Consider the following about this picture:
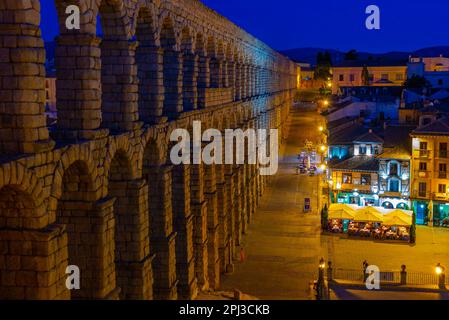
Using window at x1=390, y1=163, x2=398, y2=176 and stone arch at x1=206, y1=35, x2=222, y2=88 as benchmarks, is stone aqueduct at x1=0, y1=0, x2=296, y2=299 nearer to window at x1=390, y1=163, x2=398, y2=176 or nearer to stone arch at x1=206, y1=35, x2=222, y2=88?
stone arch at x1=206, y1=35, x2=222, y2=88

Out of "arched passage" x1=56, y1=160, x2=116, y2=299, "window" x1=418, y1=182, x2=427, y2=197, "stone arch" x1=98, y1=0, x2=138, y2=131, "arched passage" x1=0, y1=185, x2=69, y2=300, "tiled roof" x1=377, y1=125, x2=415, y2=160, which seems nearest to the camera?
"arched passage" x1=0, y1=185, x2=69, y2=300

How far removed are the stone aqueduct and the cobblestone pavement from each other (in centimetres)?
441

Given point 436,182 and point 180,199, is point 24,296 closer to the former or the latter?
point 180,199

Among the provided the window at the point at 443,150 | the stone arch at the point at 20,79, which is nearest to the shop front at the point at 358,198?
the window at the point at 443,150

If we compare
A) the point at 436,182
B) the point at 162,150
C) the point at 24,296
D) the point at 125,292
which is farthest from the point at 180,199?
the point at 436,182

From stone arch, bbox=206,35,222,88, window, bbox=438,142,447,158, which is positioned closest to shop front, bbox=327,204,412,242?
window, bbox=438,142,447,158

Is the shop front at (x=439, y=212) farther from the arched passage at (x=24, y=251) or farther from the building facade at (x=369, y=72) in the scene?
the building facade at (x=369, y=72)

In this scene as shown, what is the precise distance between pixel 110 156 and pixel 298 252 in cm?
3105

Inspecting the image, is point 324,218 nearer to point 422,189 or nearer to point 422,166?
point 422,189

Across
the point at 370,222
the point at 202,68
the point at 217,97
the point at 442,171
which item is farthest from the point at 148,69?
the point at 442,171

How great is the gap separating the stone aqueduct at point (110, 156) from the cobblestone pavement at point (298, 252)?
174 inches

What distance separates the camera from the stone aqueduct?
16125mm

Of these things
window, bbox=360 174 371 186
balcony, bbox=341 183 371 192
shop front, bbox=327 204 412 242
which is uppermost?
window, bbox=360 174 371 186
